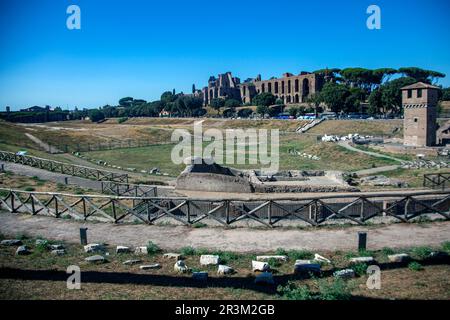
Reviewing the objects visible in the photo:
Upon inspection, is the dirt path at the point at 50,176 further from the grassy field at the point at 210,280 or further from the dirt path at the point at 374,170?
the dirt path at the point at 374,170

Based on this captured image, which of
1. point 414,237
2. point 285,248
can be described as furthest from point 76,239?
point 414,237

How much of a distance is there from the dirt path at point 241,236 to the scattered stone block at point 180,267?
1.60 m

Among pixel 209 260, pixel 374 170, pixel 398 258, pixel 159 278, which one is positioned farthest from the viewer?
pixel 374 170

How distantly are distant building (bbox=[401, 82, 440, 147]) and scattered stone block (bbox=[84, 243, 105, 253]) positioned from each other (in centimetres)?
3668

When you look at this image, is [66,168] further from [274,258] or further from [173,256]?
[274,258]

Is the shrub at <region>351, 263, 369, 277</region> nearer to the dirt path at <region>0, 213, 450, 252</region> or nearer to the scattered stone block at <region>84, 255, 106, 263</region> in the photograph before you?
the dirt path at <region>0, 213, 450, 252</region>

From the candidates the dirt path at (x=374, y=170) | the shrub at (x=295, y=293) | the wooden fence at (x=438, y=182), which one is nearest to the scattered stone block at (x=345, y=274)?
the shrub at (x=295, y=293)

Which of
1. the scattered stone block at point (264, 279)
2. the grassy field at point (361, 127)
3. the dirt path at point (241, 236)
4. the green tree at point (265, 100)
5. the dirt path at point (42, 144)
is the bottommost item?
the dirt path at point (241, 236)

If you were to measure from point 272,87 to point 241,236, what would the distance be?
114892 mm

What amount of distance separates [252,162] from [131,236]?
26311 millimetres

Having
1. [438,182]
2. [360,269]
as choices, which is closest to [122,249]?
[360,269]

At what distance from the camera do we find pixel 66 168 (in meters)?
27.5

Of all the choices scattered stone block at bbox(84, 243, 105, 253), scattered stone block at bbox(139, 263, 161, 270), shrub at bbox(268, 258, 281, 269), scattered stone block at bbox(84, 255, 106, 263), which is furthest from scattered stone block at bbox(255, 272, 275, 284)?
scattered stone block at bbox(84, 243, 105, 253)

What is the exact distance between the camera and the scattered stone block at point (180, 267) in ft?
24.2
